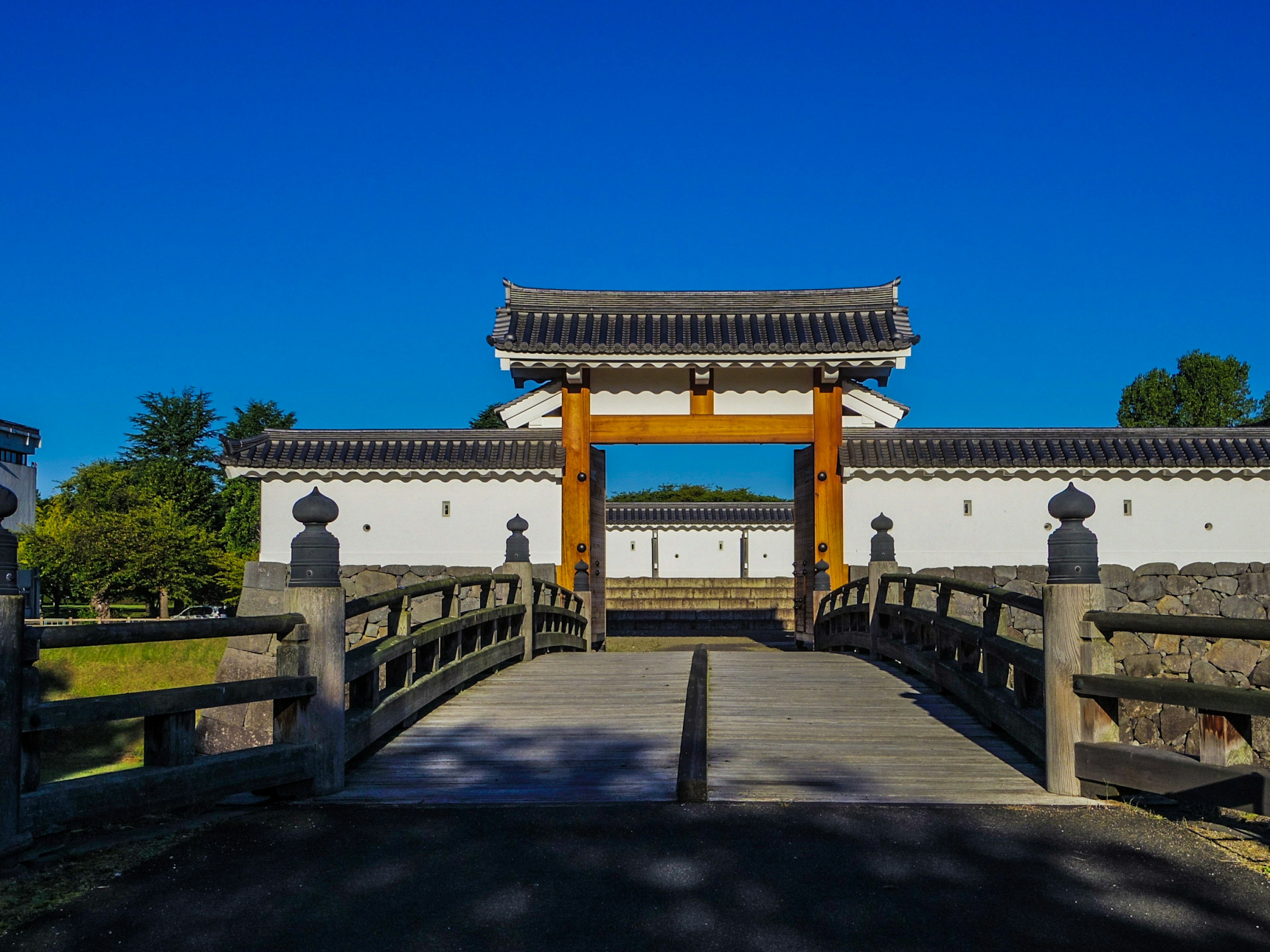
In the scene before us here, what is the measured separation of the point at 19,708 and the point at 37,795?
1.14 ft

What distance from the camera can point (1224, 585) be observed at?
13.0 metres

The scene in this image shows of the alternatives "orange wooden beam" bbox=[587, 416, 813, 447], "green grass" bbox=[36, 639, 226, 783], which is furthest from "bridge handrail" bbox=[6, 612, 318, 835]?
"green grass" bbox=[36, 639, 226, 783]

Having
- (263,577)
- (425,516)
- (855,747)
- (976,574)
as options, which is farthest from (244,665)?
(976,574)

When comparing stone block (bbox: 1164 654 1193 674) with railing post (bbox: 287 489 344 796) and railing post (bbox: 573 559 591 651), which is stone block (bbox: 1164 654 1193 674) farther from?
railing post (bbox: 287 489 344 796)

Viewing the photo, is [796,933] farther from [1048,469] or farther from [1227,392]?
[1227,392]

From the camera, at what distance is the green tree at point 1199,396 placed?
122 feet

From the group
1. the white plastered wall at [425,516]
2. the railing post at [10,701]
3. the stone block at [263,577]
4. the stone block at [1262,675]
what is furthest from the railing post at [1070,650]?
the white plastered wall at [425,516]

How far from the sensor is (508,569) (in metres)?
11.9

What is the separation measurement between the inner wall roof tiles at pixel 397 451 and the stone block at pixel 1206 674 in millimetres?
9195

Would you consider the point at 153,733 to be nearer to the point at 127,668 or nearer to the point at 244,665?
the point at 244,665

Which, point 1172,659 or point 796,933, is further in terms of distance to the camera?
point 1172,659

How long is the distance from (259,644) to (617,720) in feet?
24.7

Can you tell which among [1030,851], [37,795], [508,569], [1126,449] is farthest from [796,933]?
[1126,449]

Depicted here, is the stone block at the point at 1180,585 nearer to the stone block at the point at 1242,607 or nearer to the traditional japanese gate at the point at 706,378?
the stone block at the point at 1242,607
